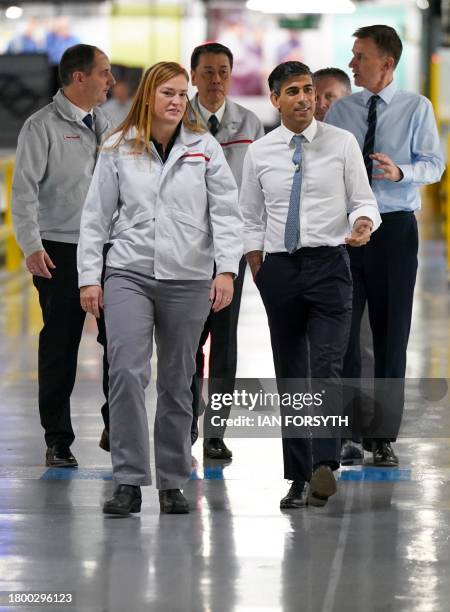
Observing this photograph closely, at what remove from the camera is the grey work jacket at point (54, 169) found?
6.33 meters

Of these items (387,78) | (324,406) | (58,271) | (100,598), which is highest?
(387,78)

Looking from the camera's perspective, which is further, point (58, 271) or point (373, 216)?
point (58, 271)

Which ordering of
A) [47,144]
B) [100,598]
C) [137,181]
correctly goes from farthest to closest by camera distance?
1. [47,144]
2. [137,181]
3. [100,598]

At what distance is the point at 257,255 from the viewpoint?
5.91m

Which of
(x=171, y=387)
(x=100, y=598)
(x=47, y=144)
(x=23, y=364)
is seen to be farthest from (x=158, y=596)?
(x=23, y=364)

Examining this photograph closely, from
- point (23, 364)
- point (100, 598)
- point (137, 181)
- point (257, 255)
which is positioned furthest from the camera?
point (23, 364)

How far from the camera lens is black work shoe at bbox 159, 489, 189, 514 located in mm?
5590

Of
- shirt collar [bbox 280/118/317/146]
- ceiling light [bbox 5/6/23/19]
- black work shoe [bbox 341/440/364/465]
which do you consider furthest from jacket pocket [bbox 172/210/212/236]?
ceiling light [bbox 5/6/23/19]

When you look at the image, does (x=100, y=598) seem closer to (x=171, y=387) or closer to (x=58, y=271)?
(x=171, y=387)

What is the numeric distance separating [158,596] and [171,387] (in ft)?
4.18

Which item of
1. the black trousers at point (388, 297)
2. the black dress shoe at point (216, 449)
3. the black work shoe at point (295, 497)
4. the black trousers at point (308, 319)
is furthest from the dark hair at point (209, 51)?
the black work shoe at point (295, 497)

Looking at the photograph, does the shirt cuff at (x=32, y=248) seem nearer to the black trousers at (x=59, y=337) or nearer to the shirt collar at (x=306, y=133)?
the black trousers at (x=59, y=337)

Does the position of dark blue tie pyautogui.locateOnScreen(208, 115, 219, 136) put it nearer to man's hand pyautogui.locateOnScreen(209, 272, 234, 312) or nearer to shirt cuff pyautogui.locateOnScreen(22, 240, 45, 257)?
shirt cuff pyautogui.locateOnScreen(22, 240, 45, 257)

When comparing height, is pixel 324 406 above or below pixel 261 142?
below
